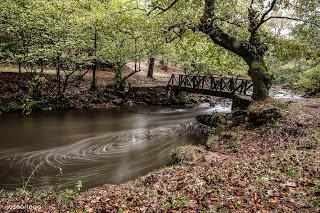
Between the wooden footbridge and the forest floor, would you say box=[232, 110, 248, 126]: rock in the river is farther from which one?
the forest floor

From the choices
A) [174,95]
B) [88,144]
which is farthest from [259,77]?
[174,95]

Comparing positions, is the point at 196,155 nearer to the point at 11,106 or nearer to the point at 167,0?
the point at 167,0

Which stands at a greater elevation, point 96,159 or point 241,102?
point 241,102

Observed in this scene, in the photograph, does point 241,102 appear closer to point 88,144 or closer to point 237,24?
point 237,24

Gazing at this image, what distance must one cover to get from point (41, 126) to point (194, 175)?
12962mm

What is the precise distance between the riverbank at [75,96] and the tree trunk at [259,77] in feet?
39.1

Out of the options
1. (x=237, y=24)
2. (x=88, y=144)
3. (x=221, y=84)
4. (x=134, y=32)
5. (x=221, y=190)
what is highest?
(x=134, y=32)

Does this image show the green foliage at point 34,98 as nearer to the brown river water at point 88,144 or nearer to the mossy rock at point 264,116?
the brown river water at point 88,144

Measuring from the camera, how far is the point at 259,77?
17.7m

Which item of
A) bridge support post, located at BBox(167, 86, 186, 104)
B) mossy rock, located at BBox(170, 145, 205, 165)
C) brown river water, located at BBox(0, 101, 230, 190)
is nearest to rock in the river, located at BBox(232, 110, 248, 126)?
brown river water, located at BBox(0, 101, 230, 190)

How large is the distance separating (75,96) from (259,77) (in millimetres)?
14522

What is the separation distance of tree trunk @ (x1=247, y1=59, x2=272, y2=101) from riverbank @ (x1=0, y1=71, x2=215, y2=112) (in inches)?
469

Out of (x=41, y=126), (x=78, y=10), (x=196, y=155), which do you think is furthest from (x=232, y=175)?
(x=78, y=10)

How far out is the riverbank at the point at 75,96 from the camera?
74.7ft
